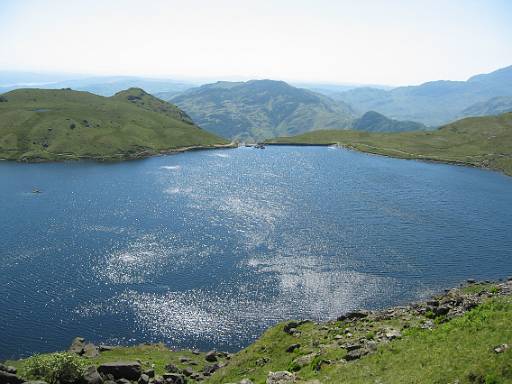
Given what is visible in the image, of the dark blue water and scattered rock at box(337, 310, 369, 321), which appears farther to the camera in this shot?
the dark blue water

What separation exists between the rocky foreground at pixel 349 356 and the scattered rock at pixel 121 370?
139 millimetres

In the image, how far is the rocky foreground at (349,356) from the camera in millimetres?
40969

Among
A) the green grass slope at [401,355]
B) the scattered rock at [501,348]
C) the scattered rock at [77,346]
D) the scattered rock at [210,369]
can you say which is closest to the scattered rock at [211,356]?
the scattered rock at [210,369]

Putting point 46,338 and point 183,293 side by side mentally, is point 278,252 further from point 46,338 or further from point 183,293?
point 46,338

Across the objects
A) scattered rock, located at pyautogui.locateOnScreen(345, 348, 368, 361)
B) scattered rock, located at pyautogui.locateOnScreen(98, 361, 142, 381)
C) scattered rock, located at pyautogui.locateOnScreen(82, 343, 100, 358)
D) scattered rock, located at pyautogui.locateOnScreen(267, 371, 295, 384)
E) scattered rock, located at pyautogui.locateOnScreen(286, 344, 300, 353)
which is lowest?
scattered rock, located at pyautogui.locateOnScreen(82, 343, 100, 358)

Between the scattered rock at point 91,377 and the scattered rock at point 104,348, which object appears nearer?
the scattered rock at point 91,377

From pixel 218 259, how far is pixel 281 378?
74007 millimetres

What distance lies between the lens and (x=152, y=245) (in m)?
133

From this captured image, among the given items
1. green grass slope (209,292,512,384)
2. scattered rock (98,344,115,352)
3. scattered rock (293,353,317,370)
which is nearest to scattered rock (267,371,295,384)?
green grass slope (209,292,512,384)

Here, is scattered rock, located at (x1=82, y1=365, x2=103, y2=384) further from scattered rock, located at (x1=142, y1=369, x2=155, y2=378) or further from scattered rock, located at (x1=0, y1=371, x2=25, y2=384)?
scattered rock, located at (x1=0, y1=371, x2=25, y2=384)

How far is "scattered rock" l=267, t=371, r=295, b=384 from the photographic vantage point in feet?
160

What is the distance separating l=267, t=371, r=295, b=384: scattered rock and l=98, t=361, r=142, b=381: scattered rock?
23.4 meters

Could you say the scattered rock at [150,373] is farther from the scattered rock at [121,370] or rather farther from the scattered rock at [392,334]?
the scattered rock at [392,334]

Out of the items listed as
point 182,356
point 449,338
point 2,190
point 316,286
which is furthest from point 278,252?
point 2,190
